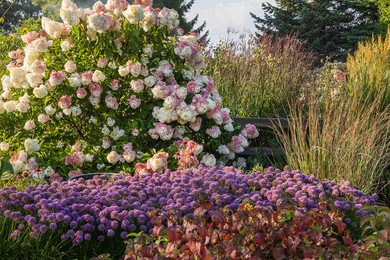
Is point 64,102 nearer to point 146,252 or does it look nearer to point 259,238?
point 146,252

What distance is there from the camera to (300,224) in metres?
1.79

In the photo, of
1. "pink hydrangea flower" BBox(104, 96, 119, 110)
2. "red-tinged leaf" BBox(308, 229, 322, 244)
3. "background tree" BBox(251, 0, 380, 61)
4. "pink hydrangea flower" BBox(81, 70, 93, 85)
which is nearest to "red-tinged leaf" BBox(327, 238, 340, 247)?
"red-tinged leaf" BBox(308, 229, 322, 244)

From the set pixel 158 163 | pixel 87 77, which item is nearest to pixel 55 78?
pixel 87 77

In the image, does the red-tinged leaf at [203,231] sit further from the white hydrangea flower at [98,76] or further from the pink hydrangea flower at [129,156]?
the white hydrangea flower at [98,76]

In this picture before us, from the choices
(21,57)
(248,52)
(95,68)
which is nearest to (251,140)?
(248,52)

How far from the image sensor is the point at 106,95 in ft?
14.4

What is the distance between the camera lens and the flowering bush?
4195 millimetres

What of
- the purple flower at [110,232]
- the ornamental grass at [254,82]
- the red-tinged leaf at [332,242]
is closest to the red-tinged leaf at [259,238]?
the red-tinged leaf at [332,242]

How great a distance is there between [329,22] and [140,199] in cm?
2112

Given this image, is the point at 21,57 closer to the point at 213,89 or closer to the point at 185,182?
the point at 213,89

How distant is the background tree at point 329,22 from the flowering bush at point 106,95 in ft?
57.4

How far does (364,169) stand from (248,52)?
3250mm

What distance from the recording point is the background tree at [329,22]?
2091 centimetres

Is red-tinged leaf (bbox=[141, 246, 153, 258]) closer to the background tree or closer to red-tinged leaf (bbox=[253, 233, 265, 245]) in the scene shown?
red-tinged leaf (bbox=[253, 233, 265, 245])
